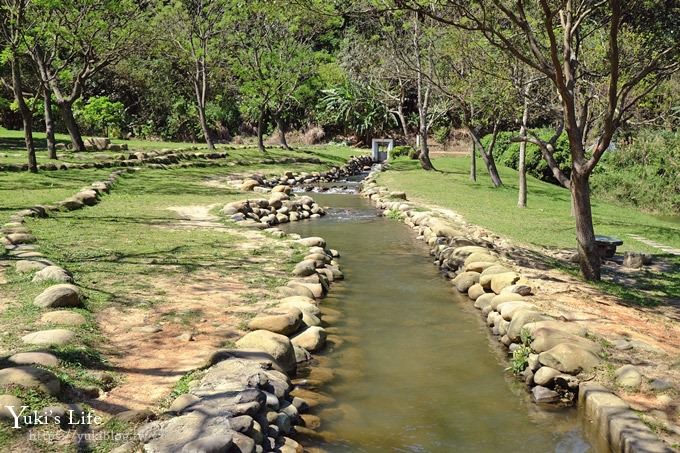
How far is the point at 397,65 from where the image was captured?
29.9 metres

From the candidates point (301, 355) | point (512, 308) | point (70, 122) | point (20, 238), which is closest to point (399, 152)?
point (70, 122)

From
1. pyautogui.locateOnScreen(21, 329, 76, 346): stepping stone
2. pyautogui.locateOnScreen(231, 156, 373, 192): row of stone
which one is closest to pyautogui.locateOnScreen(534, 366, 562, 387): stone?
pyautogui.locateOnScreen(21, 329, 76, 346): stepping stone

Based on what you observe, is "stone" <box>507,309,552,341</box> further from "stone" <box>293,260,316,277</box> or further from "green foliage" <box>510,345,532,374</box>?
"stone" <box>293,260,316,277</box>

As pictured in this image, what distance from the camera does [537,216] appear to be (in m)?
18.9

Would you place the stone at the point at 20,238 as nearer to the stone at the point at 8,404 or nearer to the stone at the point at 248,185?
the stone at the point at 8,404

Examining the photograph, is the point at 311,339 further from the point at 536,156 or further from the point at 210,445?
the point at 536,156

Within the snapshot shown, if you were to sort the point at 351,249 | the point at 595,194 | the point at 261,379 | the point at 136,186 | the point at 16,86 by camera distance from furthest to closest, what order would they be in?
the point at 595,194 < the point at 136,186 < the point at 16,86 < the point at 351,249 < the point at 261,379

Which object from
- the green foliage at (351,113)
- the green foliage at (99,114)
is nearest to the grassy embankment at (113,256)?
the green foliage at (99,114)

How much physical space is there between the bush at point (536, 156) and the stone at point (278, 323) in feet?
65.5

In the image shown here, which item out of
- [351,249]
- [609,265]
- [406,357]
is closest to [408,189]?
[351,249]

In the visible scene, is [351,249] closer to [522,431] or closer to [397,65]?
[522,431]

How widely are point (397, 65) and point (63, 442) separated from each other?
89.3ft

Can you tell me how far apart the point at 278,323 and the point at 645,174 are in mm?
26943

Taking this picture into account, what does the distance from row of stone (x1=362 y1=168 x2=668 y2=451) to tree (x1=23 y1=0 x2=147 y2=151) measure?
15.1 meters
